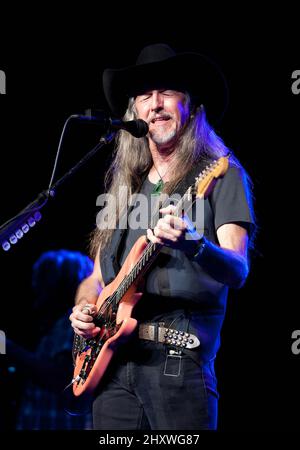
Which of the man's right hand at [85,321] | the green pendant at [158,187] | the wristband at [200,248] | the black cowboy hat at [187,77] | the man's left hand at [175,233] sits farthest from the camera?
the black cowboy hat at [187,77]

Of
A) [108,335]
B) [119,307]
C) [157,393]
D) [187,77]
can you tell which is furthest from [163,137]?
[157,393]

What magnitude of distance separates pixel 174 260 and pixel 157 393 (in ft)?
1.82

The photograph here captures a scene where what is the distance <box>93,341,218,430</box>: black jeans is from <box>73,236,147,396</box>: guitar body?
6 centimetres

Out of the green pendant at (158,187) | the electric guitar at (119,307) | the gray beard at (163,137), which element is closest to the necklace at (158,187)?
the green pendant at (158,187)

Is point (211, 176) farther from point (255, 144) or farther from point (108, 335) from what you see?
point (255, 144)

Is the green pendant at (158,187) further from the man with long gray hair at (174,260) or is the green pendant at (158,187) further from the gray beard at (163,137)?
the gray beard at (163,137)

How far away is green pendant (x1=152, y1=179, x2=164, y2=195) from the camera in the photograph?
2.78 metres

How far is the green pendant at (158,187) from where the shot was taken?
2.78 meters

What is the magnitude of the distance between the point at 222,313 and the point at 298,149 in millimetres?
2104

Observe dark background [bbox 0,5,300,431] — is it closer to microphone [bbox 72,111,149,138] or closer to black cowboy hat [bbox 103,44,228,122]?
black cowboy hat [bbox 103,44,228,122]

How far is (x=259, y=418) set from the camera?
4.21 m

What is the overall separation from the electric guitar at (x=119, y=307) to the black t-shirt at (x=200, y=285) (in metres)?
0.07

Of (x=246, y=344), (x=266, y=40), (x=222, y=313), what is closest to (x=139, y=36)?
(x=266, y=40)

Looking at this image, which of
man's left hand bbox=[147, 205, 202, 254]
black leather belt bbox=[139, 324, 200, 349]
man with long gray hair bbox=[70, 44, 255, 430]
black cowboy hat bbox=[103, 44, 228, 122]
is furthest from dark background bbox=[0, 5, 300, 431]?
man's left hand bbox=[147, 205, 202, 254]
